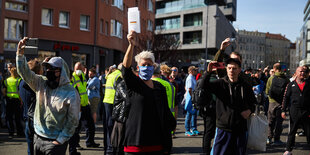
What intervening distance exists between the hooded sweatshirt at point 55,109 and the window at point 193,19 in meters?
54.7

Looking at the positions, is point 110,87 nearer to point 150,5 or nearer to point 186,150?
point 186,150

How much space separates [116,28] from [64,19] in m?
7.29

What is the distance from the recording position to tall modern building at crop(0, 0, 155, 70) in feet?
79.8

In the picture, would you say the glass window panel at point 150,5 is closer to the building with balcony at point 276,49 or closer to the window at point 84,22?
the window at point 84,22

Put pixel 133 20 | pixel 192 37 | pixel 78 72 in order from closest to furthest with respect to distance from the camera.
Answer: pixel 133 20, pixel 78 72, pixel 192 37

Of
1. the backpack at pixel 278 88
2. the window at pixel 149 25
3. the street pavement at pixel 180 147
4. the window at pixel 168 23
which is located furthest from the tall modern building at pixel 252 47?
the street pavement at pixel 180 147

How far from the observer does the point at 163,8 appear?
63469 millimetres

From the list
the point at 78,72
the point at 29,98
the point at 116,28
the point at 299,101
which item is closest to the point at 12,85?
the point at 78,72

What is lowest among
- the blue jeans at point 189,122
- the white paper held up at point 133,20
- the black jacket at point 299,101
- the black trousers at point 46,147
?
the blue jeans at point 189,122

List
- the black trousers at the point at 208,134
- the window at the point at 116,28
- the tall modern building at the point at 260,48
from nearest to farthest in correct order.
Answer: the black trousers at the point at 208,134
the window at the point at 116,28
the tall modern building at the point at 260,48

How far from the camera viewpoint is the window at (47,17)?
26.4 m

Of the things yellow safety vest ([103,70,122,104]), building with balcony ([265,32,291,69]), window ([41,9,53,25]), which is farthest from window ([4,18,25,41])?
building with balcony ([265,32,291,69])

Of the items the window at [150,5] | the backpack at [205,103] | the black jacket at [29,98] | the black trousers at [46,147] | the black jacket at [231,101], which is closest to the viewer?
the black trousers at [46,147]

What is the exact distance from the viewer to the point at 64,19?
1097 inches
